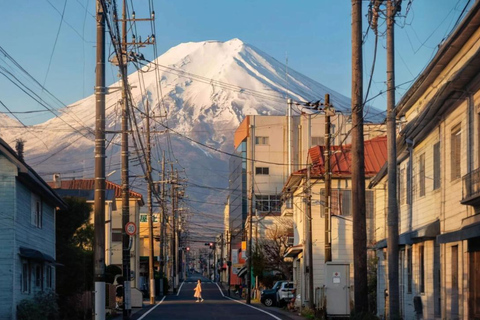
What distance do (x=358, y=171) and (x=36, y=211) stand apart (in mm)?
14329

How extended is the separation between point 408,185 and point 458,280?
7411 millimetres

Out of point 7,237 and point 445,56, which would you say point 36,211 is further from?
point 445,56

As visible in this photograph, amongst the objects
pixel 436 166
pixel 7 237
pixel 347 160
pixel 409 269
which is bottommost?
pixel 409 269

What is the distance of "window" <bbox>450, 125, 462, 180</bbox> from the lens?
22.7 m

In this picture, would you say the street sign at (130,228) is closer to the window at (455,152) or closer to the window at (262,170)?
the window at (455,152)

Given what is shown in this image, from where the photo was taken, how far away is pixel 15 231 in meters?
28.3

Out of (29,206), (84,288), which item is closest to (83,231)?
(84,288)

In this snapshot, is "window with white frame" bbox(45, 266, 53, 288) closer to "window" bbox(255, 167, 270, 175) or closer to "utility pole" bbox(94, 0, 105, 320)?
"utility pole" bbox(94, 0, 105, 320)

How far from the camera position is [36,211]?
32781 millimetres

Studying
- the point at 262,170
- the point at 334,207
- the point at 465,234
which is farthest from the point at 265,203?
the point at 465,234

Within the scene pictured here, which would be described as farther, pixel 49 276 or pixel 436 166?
pixel 49 276

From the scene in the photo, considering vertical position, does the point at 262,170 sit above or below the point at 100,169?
above

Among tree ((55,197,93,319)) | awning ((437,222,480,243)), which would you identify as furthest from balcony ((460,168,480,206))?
tree ((55,197,93,319))

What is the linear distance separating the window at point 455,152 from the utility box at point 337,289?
1292 centimetres
